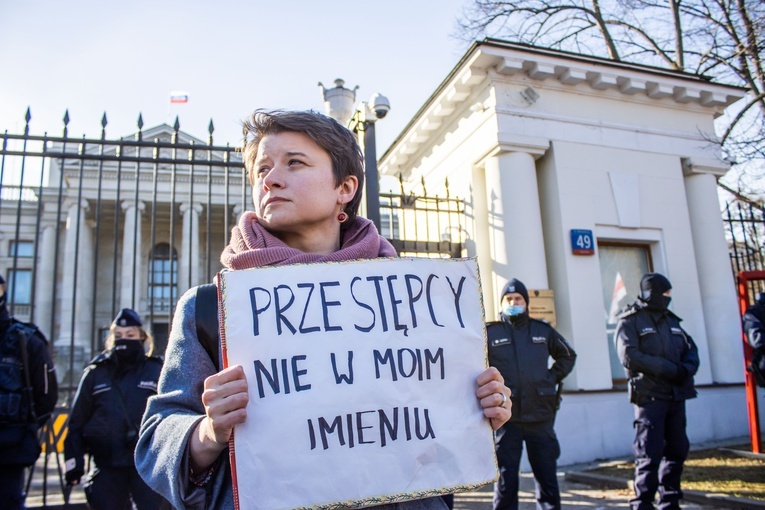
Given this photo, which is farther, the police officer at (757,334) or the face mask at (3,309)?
the police officer at (757,334)

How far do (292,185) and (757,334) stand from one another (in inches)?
258

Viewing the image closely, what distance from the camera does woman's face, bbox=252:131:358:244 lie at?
1.52 metres

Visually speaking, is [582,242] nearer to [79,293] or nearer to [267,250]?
[267,250]

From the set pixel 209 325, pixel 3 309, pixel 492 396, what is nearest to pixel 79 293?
pixel 3 309

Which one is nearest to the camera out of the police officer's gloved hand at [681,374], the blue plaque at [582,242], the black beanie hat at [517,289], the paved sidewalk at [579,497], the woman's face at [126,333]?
the woman's face at [126,333]

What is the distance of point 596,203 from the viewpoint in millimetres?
9117

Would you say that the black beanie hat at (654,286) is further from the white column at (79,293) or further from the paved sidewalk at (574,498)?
the white column at (79,293)

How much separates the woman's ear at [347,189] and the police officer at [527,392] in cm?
366

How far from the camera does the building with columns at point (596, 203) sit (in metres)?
8.52

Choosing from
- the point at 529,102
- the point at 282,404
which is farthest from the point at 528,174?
the point at 282,404

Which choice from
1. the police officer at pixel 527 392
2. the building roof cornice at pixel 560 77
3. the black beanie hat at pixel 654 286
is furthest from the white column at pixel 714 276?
the police officer at pixel 527 392

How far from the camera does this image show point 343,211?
5.73 feet

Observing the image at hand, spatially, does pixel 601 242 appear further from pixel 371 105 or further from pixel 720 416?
pixel 371 105

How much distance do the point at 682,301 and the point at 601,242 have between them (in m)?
1.73
